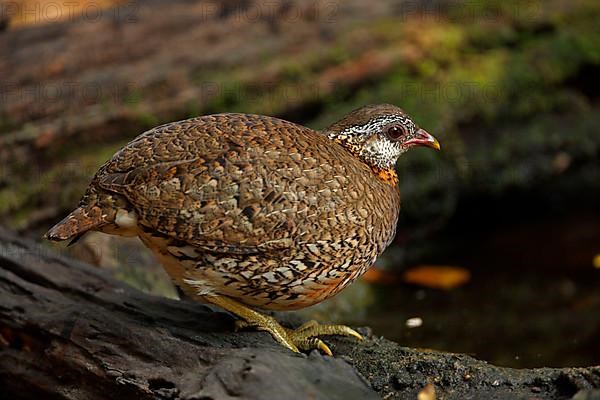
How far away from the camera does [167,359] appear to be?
4.40 m

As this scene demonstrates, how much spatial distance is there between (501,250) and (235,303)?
4202 mm

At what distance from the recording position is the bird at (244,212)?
14.3ft

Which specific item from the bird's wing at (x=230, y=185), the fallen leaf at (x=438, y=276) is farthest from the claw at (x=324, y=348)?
the fallen leaf at (x=438, y=276)

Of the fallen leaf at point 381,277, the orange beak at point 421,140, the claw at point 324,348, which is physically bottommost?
the fallen leaf at point 381,277

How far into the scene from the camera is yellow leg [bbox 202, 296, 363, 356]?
4691 millimetres

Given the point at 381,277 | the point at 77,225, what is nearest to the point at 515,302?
the point at 381,277

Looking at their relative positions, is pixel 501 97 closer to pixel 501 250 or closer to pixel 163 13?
pixel 501 250

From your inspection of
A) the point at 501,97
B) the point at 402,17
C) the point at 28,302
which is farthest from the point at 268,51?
the point at 28,302

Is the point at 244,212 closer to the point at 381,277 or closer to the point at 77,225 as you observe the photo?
the point at 77,225

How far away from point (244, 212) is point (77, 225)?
2.77 feet

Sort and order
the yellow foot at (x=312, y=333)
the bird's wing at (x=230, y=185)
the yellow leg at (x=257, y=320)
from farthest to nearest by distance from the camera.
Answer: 1. the yellow foot at (x=312, y=333)
2. the yellow leg at (x=257, y=320)
3. the bird's wing at (x=230, y=185)

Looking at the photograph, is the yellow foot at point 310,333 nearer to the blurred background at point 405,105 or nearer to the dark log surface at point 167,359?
the dark log surface at point 167,359

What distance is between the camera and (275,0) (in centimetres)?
895

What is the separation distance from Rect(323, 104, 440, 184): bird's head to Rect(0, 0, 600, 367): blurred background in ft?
7.09
